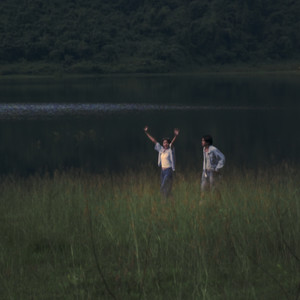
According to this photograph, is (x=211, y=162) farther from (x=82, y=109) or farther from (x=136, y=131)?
(x=82, y=109)

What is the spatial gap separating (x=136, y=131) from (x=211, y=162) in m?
37.9

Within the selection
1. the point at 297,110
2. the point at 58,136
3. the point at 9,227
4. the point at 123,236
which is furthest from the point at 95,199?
the point at 297,110

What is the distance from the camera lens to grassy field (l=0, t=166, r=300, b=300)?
802 centimetres

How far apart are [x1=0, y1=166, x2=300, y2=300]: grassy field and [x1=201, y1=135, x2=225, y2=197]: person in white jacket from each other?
1.20 m

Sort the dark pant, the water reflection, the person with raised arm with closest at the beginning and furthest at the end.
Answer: the dark pant < the person with raised arm < the water reflection

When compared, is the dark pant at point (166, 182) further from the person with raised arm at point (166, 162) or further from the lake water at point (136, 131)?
the lake water at point (136, 131)

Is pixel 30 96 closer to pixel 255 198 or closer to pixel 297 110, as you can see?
pixel 297 110

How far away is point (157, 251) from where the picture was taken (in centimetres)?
915

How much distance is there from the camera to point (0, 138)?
4675 cm

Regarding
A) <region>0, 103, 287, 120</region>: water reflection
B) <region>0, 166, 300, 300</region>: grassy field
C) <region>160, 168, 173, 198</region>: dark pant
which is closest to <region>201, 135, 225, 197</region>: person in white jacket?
<region>160, 168, 173, 198</region>: dark pant

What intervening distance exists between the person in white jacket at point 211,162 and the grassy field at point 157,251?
3.94ft

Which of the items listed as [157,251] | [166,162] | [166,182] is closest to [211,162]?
[166,182]

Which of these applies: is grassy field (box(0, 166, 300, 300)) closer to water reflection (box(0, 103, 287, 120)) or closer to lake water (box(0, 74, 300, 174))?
lake water (box(0, 74, 300, 174))

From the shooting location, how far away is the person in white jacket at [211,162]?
13531 millimetres
